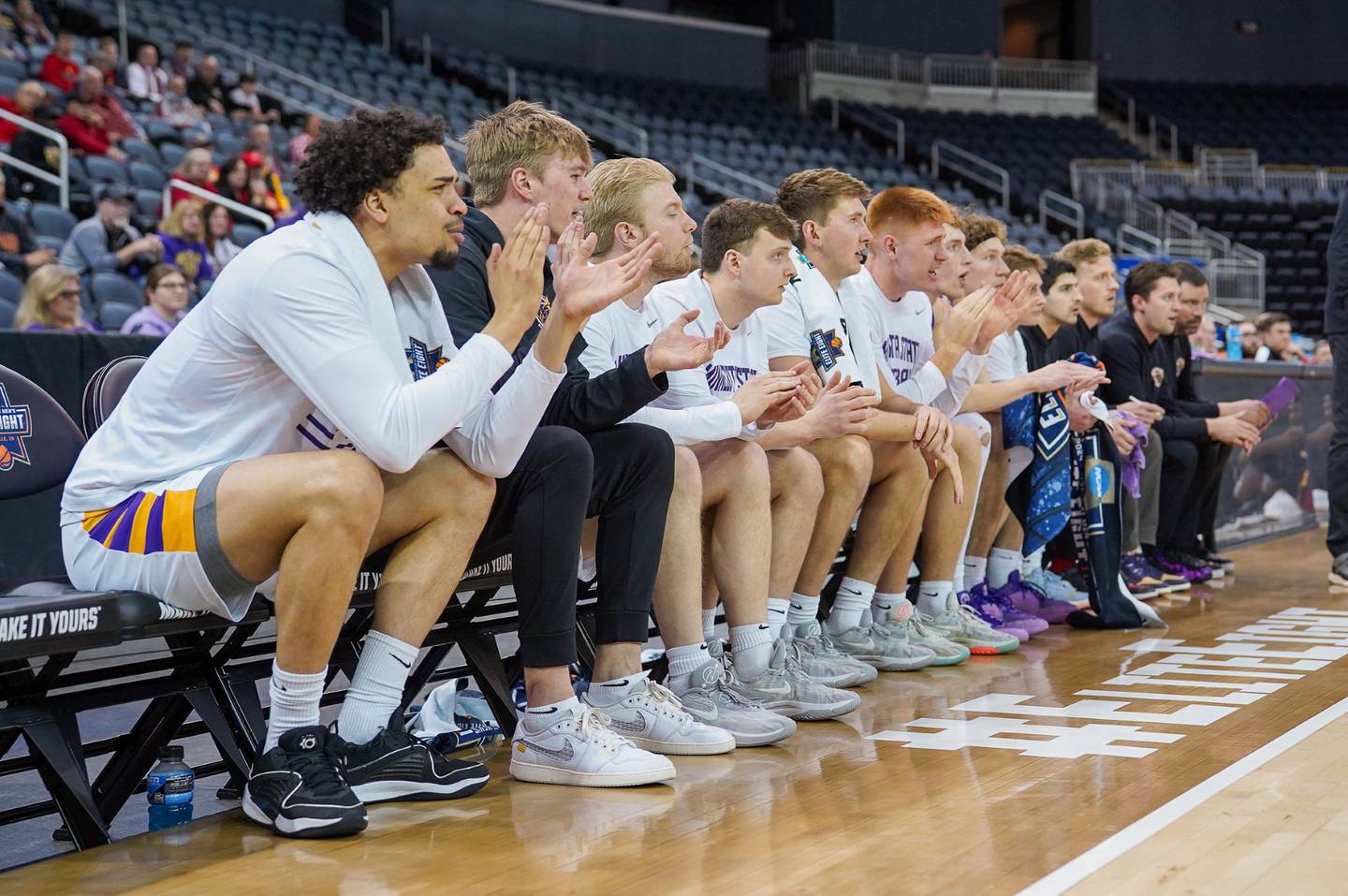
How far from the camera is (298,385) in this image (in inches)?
86.5

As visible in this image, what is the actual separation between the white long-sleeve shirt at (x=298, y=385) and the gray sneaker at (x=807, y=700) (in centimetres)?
98

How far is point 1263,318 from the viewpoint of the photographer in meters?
9.12

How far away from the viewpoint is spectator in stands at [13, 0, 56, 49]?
8836mm

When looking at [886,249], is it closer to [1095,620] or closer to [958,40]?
[1095,620]

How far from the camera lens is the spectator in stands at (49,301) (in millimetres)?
4824

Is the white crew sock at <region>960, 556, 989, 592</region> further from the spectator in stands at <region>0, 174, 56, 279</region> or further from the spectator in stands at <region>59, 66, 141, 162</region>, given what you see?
the spectator in stands at <region>59, 66, 141, 162</region>

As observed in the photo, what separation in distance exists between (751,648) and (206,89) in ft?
26.3

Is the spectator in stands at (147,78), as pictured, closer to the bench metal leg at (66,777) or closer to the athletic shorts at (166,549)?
the athletic shorts at (166,549)

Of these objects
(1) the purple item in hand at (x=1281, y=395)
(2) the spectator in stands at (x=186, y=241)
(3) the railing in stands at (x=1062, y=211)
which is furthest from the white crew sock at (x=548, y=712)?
(3) the railing in stands at (x=1062, y=211)

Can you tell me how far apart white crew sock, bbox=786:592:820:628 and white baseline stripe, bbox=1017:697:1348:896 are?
3.71 feet

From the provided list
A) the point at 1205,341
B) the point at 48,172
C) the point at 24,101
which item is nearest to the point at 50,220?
the point at 48,172

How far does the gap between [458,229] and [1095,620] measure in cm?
278

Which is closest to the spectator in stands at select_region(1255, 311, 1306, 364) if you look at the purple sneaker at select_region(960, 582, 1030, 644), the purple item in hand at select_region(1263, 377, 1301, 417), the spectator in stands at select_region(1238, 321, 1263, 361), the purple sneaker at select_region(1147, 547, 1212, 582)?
the spectator in stands at select_region(1238, 321, 1263, 361)

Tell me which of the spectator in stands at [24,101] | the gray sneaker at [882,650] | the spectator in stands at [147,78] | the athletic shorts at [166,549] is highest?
the spectator in stands at [147,78]
